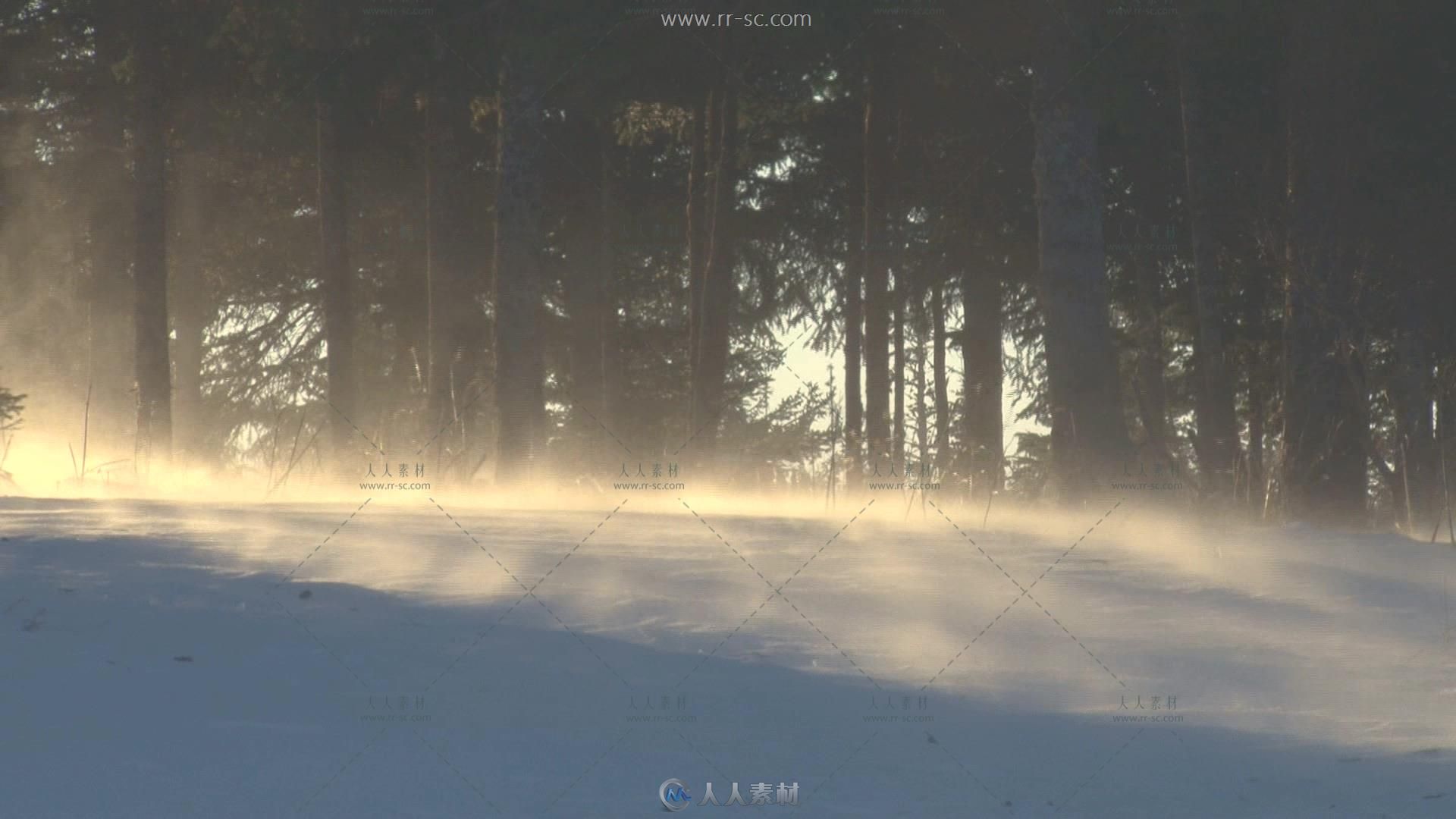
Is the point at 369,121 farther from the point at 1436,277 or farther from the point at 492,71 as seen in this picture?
the point at 1436,277

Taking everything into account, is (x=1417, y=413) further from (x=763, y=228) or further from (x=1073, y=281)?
(x=763, y=228)

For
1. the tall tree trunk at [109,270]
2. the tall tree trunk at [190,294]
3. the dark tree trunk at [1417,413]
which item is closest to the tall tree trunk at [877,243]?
the dark tree trunk at [1417,413]

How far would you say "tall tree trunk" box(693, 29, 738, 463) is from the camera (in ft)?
55.1

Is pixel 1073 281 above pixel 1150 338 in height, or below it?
above

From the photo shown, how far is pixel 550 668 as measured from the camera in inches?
201

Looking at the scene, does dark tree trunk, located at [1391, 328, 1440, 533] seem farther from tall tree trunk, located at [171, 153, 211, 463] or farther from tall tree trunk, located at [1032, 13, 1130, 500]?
tall tree trunk, located at [171, 153, 211, 463]

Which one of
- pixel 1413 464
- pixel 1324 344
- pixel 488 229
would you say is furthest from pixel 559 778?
pixel 488 229

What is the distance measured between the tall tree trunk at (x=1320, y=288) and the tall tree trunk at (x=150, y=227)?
501 inches

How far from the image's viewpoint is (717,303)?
55.3ft

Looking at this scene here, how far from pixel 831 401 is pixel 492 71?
5.74 meters

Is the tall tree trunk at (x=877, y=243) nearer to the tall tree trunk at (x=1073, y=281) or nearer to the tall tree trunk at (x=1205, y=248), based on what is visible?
the tall tree trunk at (x=1205, y=248)

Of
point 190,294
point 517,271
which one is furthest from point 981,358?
point 190,294

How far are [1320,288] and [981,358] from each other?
25.3 feet

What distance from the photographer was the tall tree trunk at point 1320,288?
1316cm
